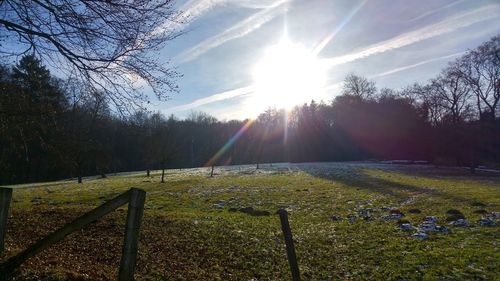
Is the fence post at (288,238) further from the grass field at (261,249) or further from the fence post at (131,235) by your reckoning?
the fence post at (131,235)

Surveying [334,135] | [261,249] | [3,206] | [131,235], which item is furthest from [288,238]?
[334,135]

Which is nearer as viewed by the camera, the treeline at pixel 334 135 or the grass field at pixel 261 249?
the grass field at pixel 261 249

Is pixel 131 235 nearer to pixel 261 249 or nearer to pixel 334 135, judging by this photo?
pixel 261 249

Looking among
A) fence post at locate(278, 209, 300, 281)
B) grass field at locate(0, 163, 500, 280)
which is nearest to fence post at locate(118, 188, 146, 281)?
grass field at locate(0, 163, 500, 280)

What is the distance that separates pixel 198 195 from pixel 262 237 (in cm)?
1401

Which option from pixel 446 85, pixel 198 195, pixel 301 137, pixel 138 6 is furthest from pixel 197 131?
pixel 138 6

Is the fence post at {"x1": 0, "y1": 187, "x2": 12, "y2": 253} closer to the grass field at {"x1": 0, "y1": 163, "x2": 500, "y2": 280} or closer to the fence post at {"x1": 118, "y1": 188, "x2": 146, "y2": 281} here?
the grass field at {"x1": 0, "y1": 163, "x2": 500, "y2": 280}

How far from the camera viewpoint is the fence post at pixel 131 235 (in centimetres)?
488

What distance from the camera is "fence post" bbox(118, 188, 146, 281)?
4.88 meters


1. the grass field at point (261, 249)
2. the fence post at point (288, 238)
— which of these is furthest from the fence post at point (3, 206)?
the fence post at point (288, 238)

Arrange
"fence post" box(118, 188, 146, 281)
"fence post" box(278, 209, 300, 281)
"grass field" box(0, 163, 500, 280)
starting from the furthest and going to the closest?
"grass field" box(0, 163, 500, 280), "fence post" box(278, 209, 300, 281), "fence post" box(118, 188, 146, 281)

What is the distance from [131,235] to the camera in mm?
4922

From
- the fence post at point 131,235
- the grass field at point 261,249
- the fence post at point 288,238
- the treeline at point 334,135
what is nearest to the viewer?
the fence post at point 131,235

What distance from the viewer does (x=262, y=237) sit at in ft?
39.3
